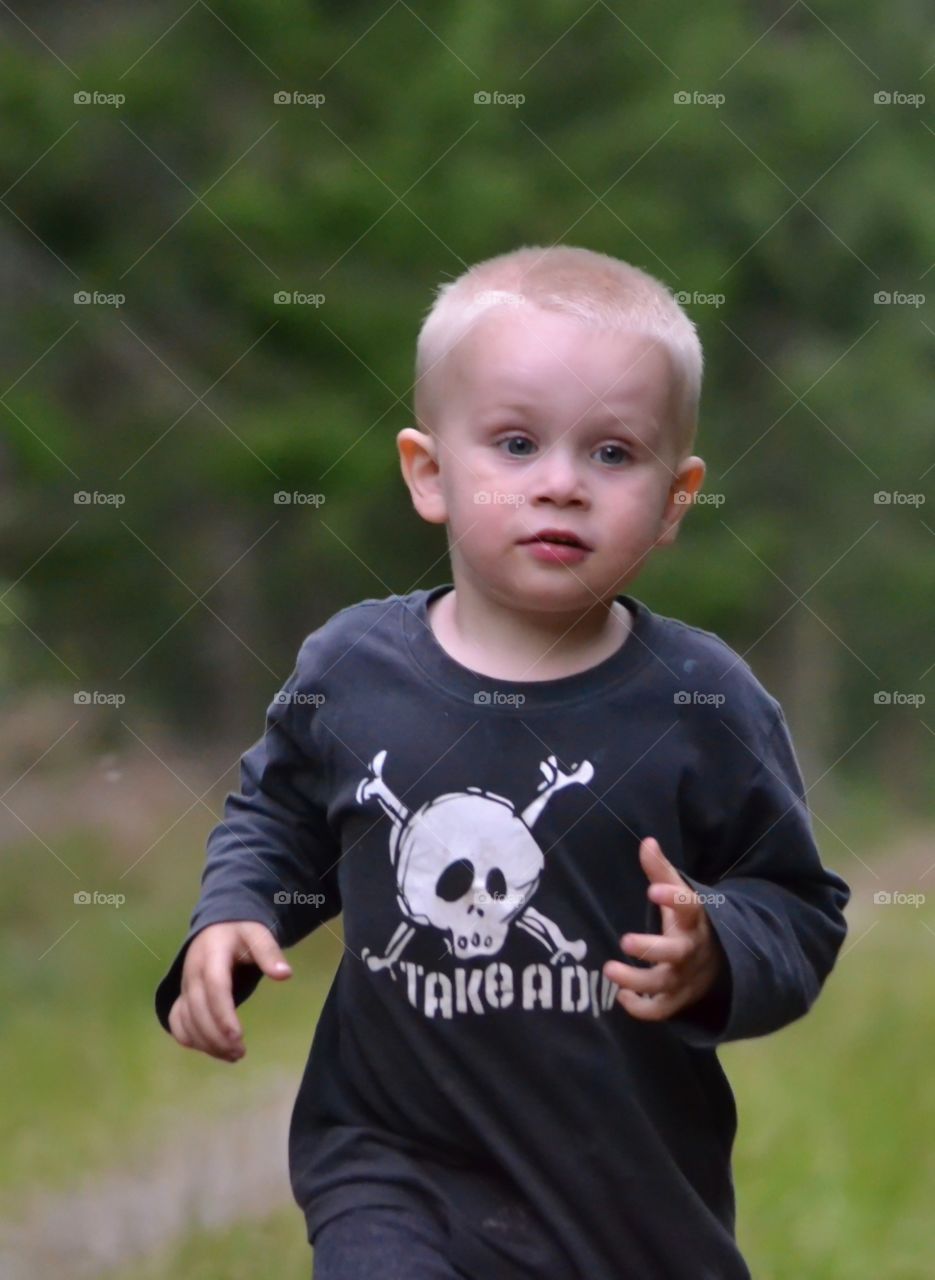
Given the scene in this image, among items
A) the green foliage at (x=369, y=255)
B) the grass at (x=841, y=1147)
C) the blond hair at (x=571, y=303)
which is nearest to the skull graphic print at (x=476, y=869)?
the blond hair at (x=571, y=303)

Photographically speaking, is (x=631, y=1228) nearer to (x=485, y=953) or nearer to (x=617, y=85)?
(x=485, y=953)

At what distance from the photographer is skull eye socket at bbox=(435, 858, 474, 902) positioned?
1324mm

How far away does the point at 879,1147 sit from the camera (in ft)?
→ 8.89

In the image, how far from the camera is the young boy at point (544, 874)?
131cm

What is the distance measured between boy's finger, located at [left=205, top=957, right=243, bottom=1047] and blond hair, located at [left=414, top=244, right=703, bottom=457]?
0.45 meters

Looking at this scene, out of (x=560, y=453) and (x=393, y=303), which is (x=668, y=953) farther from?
(x=393, y=303)

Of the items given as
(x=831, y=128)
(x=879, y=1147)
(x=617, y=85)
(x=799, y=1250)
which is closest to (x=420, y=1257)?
(x=799, y=1250)

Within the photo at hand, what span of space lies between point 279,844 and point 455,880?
173mm

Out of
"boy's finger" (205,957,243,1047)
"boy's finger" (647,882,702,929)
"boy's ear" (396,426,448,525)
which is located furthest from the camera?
"boy's ear" (396,426,448,525)

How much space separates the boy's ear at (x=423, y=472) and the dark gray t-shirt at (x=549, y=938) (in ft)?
0.37

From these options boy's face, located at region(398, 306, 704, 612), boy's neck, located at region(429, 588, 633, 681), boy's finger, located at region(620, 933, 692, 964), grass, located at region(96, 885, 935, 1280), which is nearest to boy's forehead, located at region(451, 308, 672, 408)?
boy's face, located at region(398, 306, 704, 612)

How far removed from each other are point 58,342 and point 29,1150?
1.62 m

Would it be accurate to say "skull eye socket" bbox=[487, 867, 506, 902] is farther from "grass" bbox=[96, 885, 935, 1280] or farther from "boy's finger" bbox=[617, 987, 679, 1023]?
"grass" bbox=[96, 885, 935, 1280]

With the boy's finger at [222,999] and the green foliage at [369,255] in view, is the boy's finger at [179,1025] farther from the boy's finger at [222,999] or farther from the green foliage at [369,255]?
the green foliage at [369,255]
